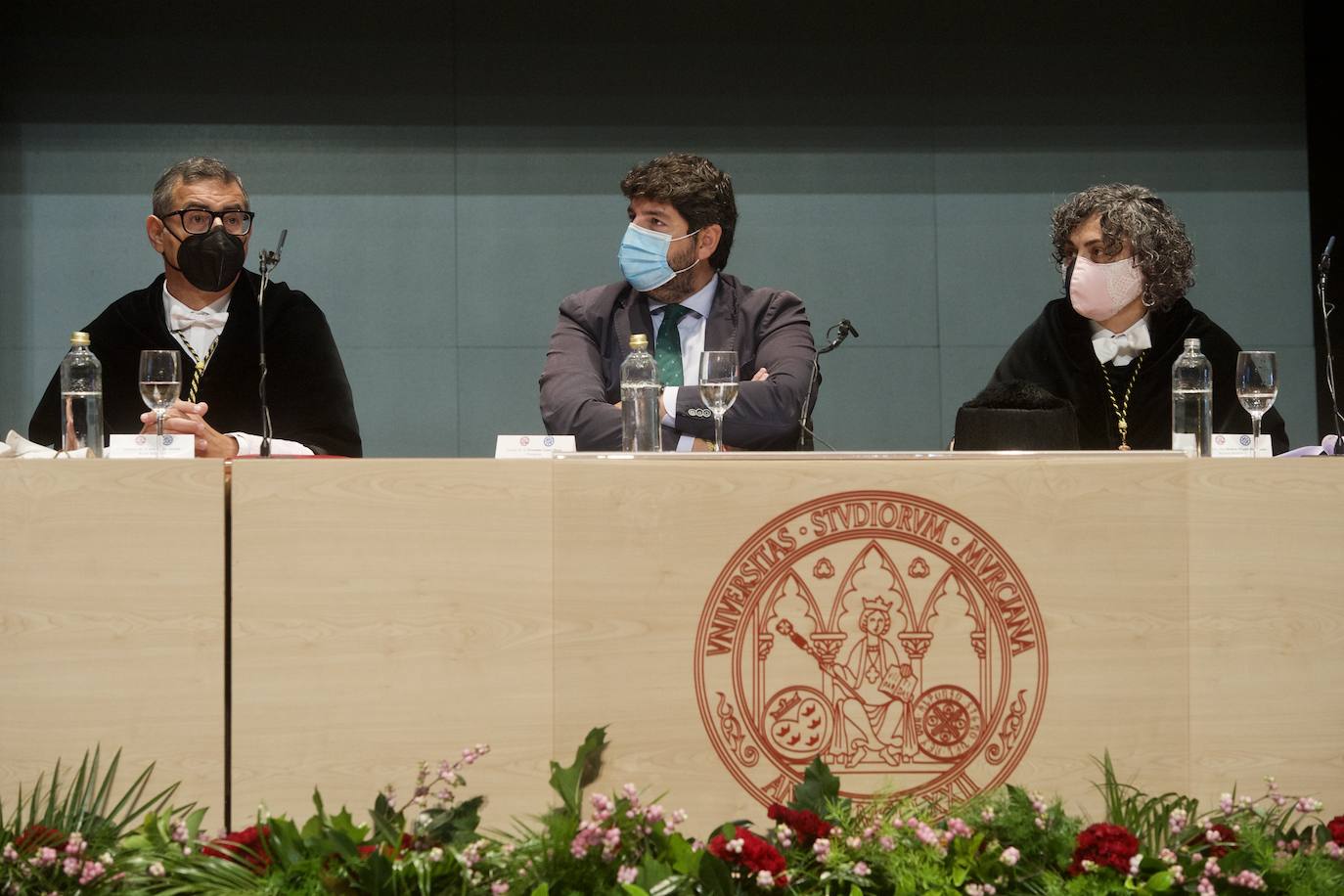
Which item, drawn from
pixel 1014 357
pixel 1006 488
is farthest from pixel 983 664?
pixel 1014 357

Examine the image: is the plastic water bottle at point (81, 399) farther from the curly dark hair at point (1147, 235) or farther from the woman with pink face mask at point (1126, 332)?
the curly dark hair at point (1147, 235)

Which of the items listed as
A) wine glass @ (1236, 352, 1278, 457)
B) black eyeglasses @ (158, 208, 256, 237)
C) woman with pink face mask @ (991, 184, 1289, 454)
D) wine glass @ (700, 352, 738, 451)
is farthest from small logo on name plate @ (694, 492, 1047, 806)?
black eyeglasses @ (158, 208, 256, 237)

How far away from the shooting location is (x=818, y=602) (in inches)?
74.2

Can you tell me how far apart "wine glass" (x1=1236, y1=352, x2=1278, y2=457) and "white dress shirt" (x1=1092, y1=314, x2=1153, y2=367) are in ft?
3.28

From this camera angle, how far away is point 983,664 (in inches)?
74.5

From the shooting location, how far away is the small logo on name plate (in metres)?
1.88

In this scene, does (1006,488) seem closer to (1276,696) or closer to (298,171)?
(1276,696)

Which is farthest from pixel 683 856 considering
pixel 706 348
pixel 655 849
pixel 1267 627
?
pixel 706 348

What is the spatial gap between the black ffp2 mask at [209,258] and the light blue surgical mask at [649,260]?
3.13ft

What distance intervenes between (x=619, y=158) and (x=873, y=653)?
3133 mm

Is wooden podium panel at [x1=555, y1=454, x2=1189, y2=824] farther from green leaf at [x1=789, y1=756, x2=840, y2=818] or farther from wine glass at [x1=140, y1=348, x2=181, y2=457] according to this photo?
wine glass at [x1=140, y1=348, x2=181, y2=457]

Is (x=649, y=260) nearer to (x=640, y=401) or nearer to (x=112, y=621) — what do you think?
(x=640, y=401)

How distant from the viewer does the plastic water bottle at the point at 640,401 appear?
2.38 meters

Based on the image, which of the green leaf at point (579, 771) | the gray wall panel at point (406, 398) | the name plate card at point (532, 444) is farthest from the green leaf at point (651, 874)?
the gray wall panel at point (406, 398)
